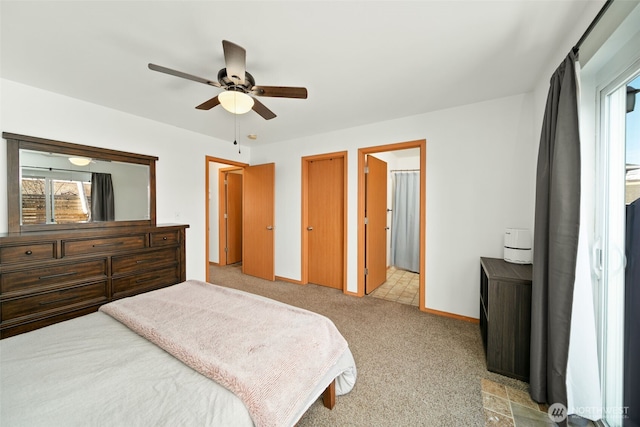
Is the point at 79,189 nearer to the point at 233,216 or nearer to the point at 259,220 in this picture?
the point at 259,220

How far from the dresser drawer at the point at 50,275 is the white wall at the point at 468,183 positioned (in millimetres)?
3338

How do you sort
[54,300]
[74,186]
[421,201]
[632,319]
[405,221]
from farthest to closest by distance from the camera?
[405,221] → [421,201] → [74,186] → [54,300] → [632,319]

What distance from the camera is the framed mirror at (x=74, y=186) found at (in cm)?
215

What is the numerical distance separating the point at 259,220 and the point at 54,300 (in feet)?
8.49

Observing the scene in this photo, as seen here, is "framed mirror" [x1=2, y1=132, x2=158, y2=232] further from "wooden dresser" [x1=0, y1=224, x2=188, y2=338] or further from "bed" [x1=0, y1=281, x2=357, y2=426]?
"bed" [x1=0, y1=281, x2=357, y2=426]

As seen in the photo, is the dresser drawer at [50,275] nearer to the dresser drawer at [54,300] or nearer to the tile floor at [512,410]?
the dresser drawer at [54,300]

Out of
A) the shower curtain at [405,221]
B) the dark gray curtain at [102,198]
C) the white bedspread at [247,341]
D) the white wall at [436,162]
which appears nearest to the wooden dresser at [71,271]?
the dark gray curtain at [102,198]

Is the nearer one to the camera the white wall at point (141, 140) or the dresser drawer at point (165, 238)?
the white wall at point (141, 140)

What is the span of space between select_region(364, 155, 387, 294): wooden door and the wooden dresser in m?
2.59

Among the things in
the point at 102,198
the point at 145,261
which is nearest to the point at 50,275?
the point at 145,261

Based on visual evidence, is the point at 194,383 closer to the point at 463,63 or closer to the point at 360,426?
the point at 360,426

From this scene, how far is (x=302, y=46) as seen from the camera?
5.38 ft

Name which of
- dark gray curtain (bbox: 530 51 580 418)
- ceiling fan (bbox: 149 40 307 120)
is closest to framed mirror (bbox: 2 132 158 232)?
ceiling fan (bbox: 149 40 307 120)

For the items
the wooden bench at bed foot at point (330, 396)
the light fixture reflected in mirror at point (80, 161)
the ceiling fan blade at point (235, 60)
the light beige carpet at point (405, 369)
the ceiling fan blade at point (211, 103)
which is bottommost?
the light beige carpet at point (405, 369)
